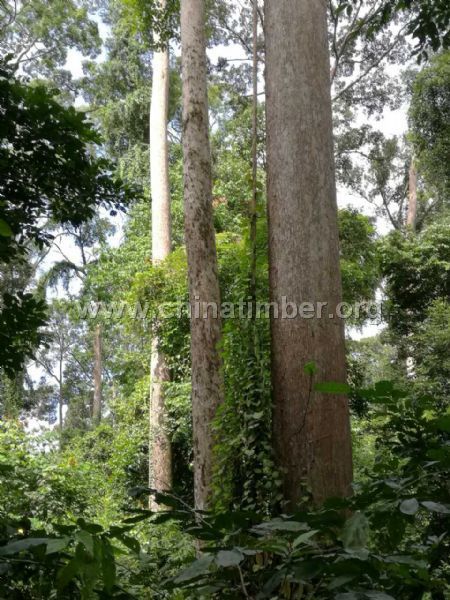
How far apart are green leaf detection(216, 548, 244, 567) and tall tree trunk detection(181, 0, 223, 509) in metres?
3.63

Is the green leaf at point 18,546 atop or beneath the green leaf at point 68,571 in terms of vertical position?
atop

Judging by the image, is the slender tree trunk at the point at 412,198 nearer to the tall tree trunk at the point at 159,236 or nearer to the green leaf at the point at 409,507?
the tall tree trunk at the point at 159,236

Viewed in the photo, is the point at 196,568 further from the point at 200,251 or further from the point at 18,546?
the point at 200,251

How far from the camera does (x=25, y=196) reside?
3502 mm

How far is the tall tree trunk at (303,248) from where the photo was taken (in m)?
2.70

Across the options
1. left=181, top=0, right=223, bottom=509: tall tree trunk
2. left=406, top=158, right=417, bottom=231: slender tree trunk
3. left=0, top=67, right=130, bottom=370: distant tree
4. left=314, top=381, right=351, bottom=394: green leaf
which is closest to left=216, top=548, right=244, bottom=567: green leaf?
left=314, top=381, right=351, bottom=394: green leaf

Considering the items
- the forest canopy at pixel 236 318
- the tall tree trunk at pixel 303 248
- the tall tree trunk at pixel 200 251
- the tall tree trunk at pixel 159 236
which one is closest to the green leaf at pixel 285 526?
the forest canopy at pixel 236 318

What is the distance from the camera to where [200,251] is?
5.08 m

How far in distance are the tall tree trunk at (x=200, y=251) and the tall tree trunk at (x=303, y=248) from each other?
1.78 metres

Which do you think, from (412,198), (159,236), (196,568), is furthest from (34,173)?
(412,198)

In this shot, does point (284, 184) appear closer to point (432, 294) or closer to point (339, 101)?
point (432, 294)

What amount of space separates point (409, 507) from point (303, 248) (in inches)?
81.7

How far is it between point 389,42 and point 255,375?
12.7m

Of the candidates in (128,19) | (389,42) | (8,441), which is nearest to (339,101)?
(389,42)
